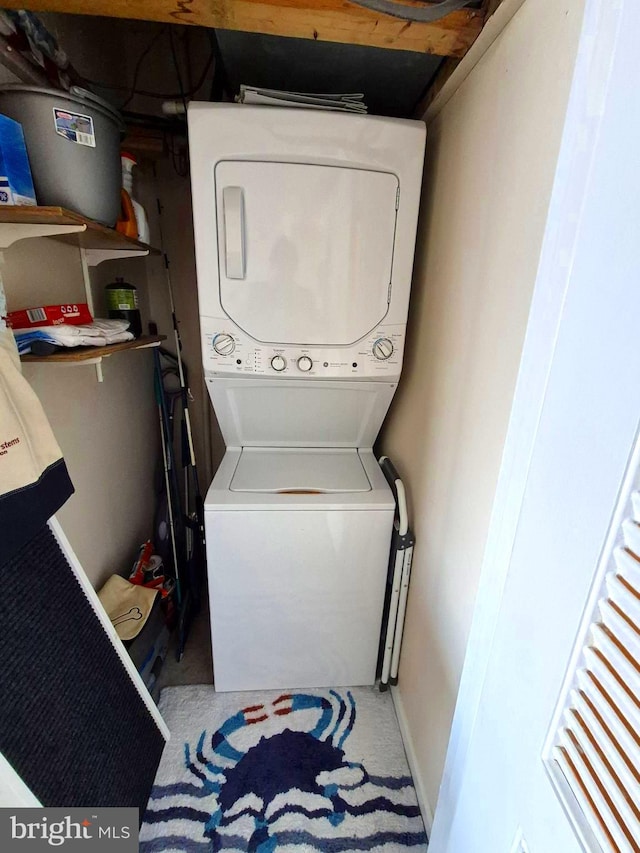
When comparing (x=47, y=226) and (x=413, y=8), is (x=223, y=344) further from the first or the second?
(x=413, y=8)

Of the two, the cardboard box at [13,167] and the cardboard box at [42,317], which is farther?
the cardboard box at [42,317]

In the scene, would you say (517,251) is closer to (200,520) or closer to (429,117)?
(429,117)

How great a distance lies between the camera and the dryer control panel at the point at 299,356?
1.39 meters

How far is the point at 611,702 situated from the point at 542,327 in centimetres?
49

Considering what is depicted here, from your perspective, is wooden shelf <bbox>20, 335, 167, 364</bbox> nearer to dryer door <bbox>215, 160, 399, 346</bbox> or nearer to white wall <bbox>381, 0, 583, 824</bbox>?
dryer door <bbox>215, 160, 399, 346</bbox>

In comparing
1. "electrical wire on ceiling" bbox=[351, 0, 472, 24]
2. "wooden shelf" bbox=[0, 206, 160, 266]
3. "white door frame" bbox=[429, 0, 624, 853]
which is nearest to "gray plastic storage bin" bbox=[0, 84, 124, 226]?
"wooden shelf" bbox=[0, 206, 160, 266]

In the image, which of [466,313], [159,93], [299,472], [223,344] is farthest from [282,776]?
[159,93]

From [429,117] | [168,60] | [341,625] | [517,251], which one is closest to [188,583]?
[341,625]

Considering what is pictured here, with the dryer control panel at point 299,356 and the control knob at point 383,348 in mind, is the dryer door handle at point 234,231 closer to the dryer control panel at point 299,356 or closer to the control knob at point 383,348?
the dryer control panel at point 299,356

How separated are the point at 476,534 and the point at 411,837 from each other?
1035 mm

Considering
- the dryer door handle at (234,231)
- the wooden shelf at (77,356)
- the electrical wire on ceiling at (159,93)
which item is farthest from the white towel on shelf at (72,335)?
the electrical wire on ceiling at (159,93)

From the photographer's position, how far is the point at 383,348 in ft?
4.69

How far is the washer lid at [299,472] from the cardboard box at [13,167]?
0.97 m

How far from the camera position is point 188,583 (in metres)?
1.91
